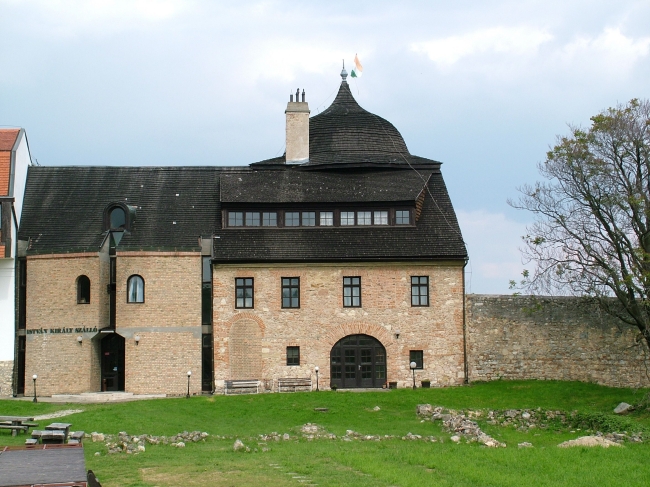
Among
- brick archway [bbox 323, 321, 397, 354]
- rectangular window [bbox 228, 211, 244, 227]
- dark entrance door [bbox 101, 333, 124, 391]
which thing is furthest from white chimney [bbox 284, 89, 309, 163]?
dark entrance door [bbox 101, 333, 124, 391]

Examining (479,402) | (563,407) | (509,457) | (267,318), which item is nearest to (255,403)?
(267,318)

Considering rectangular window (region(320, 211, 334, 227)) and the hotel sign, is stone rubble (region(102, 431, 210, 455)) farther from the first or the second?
rectangular window (region(320, 211, 334, 227))

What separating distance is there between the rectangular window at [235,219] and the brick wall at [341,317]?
210 cm

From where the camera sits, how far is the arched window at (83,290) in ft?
123

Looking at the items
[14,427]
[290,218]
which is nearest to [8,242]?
[290,218]

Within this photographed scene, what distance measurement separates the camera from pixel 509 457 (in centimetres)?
2052

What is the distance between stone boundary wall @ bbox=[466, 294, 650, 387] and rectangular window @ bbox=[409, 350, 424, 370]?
186cm

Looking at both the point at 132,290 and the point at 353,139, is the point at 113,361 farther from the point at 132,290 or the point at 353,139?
the point at 353,139

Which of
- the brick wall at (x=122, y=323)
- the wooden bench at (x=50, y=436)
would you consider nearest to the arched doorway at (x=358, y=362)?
the brick wall at (x=122, y=323)

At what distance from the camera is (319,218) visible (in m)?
38.5

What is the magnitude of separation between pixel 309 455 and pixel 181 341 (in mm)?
16528

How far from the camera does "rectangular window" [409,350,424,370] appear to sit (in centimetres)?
3728

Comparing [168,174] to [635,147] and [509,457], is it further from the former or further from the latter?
[509,457]

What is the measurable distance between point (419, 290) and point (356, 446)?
15.2 m
